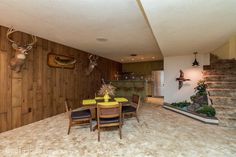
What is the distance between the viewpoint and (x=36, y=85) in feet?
14.7

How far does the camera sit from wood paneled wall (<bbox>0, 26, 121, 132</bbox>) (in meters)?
3.64

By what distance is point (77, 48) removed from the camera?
6.11 metres

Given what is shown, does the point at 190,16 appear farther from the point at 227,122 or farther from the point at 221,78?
the point at 221,78

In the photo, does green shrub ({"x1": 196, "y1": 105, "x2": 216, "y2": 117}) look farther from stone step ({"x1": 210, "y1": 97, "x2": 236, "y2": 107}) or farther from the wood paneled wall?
the wood paneled wall

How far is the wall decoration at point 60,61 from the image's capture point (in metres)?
4.96

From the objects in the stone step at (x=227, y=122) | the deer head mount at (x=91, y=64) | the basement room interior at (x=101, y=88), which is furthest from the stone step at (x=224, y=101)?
the deer head mount at (x=91, y=64)

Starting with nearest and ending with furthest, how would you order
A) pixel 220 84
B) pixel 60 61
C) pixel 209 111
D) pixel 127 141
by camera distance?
pixel 127 141 < pixel 209 111 < pixel 220 84 < pixel 60 61

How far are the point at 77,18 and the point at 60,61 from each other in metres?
2.58

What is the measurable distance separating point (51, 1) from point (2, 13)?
4.18ft

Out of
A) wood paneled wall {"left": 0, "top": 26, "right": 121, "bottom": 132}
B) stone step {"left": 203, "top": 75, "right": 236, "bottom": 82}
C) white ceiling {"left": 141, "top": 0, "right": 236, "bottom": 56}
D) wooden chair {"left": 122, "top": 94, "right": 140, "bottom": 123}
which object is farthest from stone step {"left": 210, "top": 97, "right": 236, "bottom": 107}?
wood paneled wall {"left": 0, "top": 26, "right": 121, "bottom": 132}

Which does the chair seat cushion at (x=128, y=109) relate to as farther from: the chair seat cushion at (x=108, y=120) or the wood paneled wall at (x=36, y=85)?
the wood paneled wall at (x=36, y=85)

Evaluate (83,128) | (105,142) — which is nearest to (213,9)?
(105,142)

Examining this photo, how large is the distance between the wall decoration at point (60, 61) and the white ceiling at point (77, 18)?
0.73 m

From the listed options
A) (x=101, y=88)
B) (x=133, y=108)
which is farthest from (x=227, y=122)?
(x=101, y=88)
